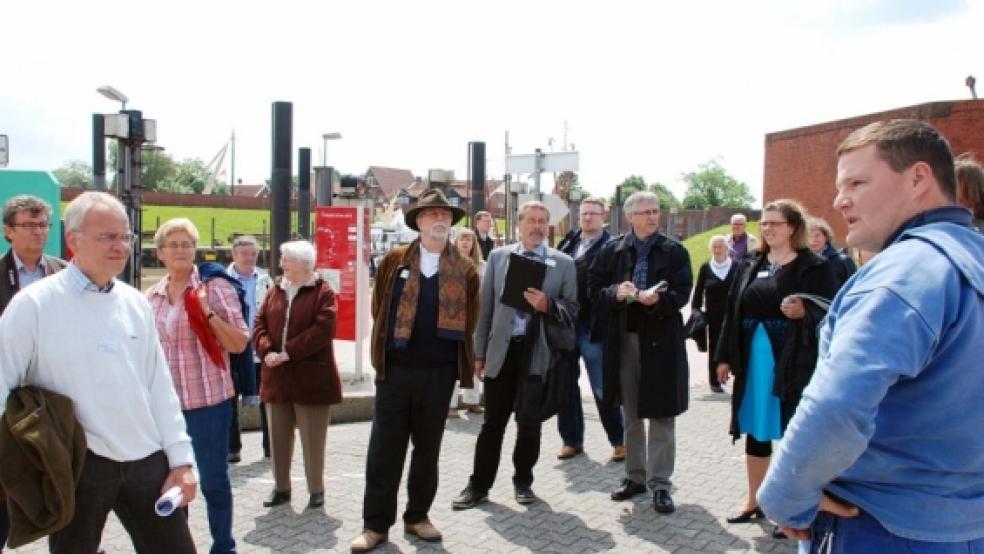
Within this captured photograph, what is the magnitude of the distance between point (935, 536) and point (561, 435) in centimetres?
506

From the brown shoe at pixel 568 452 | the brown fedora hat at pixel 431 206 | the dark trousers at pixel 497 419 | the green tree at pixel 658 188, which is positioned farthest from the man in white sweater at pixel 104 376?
the green tree at pixel 658 188

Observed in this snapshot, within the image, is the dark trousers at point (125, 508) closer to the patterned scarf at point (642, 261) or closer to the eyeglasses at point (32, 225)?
the eyeglasses at point (32, 225)

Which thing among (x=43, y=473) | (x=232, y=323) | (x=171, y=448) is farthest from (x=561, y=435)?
(x=43, y=473)

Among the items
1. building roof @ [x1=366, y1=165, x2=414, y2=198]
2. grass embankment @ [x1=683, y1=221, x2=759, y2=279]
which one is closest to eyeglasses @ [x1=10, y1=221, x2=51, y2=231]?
grass embankment @ [x1=683, y1=221, x2=759, y2=279]

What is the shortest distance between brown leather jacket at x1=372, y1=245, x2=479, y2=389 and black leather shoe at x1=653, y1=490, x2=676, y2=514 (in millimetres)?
1588

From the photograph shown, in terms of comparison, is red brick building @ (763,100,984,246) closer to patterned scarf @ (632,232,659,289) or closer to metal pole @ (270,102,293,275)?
metal pole @ (270,102,293,275)

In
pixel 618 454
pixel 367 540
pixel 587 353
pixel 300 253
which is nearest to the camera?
pixel 367 540

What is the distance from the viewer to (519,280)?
5.30m

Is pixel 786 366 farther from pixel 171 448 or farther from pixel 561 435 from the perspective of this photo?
pixel 171 448

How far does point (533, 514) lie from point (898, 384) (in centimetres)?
377

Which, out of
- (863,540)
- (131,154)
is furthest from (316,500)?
(131,154)

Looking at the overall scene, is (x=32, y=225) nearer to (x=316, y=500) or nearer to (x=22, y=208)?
(x=22, y=208)

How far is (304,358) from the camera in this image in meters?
5.50

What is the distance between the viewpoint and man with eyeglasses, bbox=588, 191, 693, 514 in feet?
17.5
